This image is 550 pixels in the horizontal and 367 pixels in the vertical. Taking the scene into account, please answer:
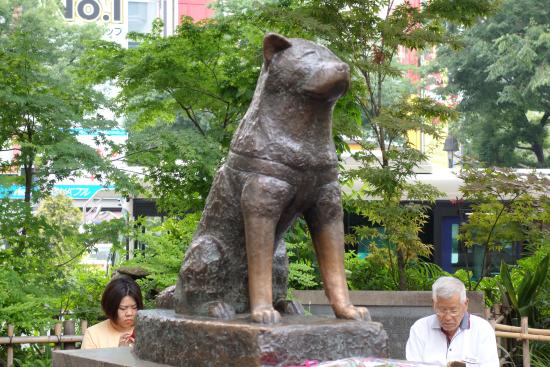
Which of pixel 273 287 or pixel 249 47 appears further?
pixel 249 47

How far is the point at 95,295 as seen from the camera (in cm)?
938

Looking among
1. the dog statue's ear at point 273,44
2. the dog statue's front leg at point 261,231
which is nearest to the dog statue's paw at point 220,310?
the dog statue's front leg at point 261,231

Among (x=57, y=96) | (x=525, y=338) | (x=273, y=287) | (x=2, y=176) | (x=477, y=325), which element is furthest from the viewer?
(x=57, y=96)

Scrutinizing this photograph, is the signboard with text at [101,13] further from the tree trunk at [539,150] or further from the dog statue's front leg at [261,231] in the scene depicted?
the dog statue's front leg at [261,231]

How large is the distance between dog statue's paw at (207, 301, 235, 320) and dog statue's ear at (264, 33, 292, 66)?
1.09 meters

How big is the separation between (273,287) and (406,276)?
293 inches

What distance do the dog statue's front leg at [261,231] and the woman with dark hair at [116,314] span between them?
67.9 inches

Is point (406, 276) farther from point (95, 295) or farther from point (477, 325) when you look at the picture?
point (477, 325)

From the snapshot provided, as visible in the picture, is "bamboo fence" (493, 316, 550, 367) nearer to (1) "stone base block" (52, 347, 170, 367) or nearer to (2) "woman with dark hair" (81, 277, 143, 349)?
(2) "woman with dark hair" (81, 277, 143, 349)

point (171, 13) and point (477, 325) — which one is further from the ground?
point (171, 13)

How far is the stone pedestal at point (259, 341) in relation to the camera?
3.52 meters

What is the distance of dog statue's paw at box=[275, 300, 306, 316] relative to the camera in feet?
13.5

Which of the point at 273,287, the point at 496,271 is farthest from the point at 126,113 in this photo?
the point at 496,271

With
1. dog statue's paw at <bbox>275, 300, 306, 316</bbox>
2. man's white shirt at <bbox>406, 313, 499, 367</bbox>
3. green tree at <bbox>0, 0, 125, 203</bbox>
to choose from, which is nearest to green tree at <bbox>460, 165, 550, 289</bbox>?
green tree at <bbox>0, 0, 125, 203</bbox>
